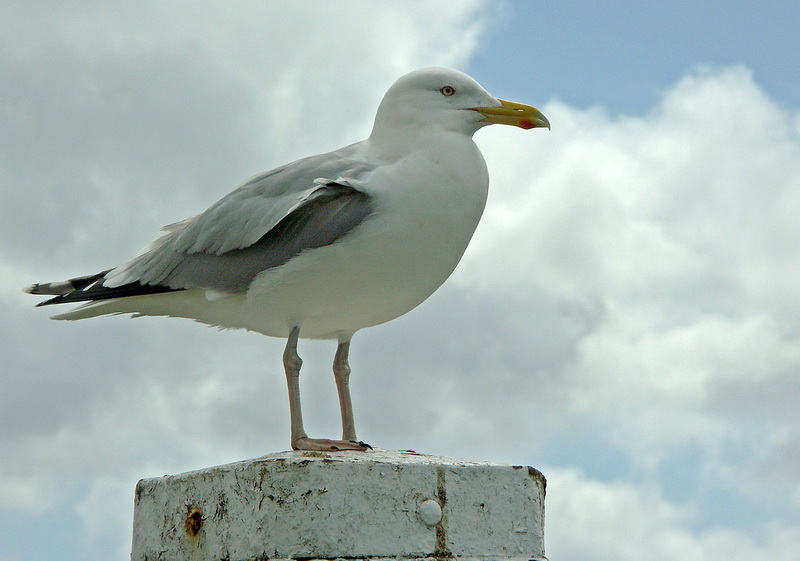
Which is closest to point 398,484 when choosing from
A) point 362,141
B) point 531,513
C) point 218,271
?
point 531,513

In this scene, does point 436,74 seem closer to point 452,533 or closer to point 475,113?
point 475,113

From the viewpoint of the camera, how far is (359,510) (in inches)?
173

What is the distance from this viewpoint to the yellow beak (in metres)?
6.00

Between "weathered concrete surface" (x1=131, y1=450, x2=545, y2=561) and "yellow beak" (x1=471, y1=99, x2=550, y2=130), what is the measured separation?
2.39m

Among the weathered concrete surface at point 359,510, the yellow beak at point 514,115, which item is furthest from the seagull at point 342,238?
the weathered concrete surface at point 359,510

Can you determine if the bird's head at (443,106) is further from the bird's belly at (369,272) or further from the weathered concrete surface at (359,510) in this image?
the weathered concrete surface at (359,510)

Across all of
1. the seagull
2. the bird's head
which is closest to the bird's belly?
the seagull

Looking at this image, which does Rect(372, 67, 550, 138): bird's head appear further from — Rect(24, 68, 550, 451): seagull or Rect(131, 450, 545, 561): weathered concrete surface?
Rect(131, 450, 545, 561): weathered concrete surface

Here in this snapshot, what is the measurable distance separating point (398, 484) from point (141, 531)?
1705mm

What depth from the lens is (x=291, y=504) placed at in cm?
438

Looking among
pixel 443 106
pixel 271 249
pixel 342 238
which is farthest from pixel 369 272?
pixel 443 106

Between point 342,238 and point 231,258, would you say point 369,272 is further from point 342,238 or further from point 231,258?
point 231,258

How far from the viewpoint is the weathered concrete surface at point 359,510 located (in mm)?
4371

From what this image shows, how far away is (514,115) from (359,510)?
292 centimetres
